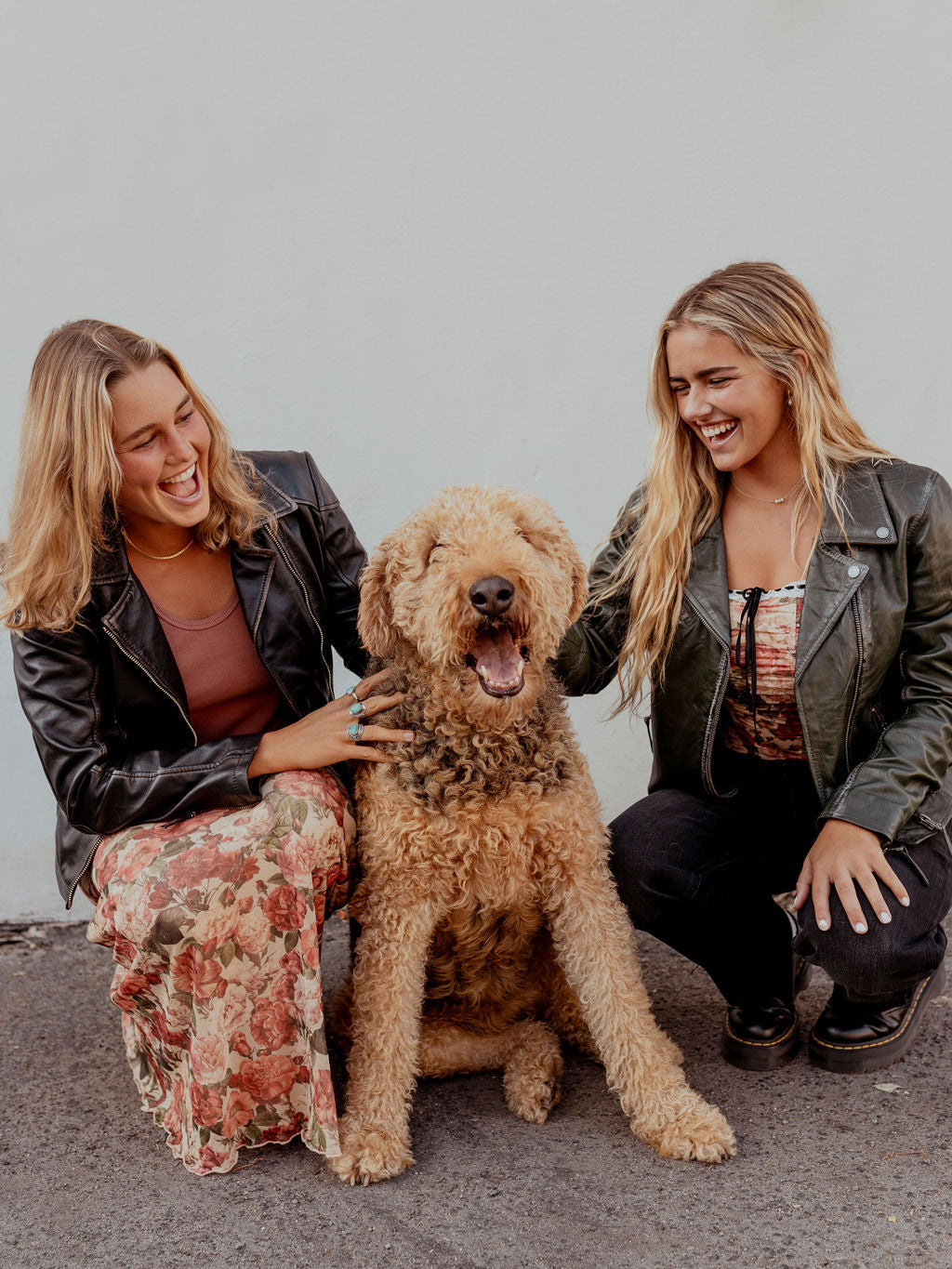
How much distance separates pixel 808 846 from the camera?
2740mm

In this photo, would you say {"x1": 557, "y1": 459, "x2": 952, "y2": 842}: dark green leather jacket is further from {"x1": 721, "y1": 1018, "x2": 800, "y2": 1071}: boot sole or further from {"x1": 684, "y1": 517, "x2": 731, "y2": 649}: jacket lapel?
{"x1": 721, "y1": 1018, "x2": 800, "y2": 1071}: boot sole

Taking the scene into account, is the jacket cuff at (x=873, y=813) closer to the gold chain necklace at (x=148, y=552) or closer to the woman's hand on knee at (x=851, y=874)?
the woman's hand on knee at (x=851, y=874)

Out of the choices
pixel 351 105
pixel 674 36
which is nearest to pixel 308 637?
pixel 351 105

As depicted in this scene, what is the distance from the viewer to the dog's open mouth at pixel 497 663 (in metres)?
2.20

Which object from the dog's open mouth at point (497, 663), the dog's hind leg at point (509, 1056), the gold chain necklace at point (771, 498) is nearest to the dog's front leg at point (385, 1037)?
the dog's hind leg at point (509, 1056)

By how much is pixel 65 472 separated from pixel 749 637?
166cm

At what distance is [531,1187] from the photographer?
7.55 ft

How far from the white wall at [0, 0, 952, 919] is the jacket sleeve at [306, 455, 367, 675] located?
0.59 m

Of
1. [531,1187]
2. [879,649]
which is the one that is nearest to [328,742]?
[531,1187]

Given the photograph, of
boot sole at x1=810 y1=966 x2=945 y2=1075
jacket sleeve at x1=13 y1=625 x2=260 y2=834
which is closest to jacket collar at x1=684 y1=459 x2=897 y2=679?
boot sole at x1=810 y1=966 x2=945 y2=1075

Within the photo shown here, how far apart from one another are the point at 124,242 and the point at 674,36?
180cm

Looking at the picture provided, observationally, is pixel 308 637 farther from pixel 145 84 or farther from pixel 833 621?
pixel 145 84

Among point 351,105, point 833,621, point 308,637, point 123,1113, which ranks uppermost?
point 351,105

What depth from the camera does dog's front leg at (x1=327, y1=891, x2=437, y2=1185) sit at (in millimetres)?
2344
